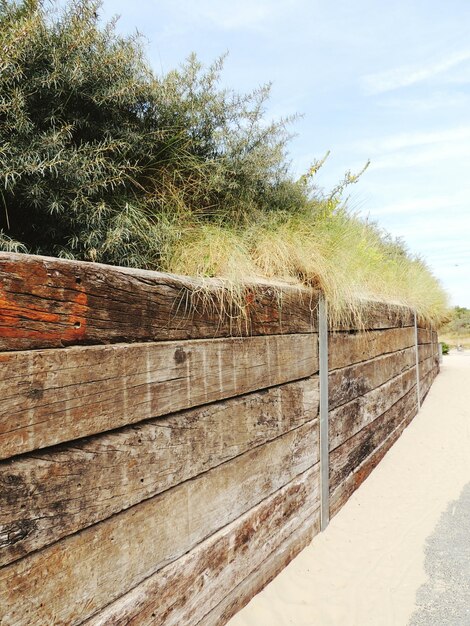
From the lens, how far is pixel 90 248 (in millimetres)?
2510

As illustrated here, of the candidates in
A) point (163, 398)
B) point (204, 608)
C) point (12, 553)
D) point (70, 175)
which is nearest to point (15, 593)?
point (12, 553)

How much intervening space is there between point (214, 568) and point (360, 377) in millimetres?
2470

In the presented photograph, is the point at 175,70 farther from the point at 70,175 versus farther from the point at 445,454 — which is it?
the point at 445,454

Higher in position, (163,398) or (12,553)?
(163,398)

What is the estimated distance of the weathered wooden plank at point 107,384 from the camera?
4.42 ft

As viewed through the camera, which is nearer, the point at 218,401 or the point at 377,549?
the point at 218,401

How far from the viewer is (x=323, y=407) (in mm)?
3361

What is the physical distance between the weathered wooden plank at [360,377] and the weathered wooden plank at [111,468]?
1.23m

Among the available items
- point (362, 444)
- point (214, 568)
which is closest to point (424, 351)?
point (362, 444)

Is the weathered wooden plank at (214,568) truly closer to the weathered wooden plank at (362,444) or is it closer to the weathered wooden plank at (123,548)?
the weathered wooden plank at (123,548)

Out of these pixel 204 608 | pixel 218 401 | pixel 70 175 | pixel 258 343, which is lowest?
pixel 204 608

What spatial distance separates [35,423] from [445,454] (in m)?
5.41

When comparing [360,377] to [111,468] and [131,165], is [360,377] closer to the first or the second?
[131,165]

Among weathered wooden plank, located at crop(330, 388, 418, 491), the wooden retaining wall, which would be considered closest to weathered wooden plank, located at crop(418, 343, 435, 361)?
weathered wooden plank, located at crop(330, 388, 418, 491)
